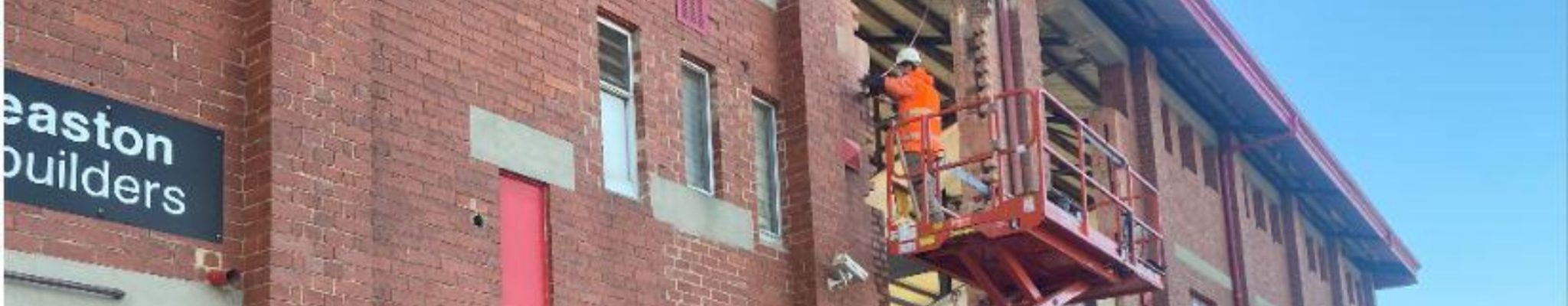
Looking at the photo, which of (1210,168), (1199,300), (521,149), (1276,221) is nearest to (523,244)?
(521,149)

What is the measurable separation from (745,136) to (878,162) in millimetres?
4093

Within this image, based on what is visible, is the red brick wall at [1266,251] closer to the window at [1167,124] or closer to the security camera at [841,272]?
the window at [1167,124]

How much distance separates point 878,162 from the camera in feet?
58.5

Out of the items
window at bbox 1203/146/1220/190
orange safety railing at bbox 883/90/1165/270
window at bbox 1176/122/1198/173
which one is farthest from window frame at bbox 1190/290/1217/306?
orange safety railing at bbox 883/90/1165/270

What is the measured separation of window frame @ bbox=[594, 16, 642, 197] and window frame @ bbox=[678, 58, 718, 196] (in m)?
0.54

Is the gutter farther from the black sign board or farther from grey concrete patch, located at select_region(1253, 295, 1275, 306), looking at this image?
the black sign board

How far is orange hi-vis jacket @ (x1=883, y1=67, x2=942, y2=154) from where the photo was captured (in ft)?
48.1

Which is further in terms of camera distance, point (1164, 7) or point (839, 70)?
point (1164, 7)

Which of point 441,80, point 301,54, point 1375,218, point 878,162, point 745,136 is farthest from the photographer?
point 1375,218

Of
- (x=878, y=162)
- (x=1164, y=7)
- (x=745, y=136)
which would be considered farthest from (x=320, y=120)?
(x=1164, y=7)

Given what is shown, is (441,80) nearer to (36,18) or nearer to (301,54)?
(301,54)

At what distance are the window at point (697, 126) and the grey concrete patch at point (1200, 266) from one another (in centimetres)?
980

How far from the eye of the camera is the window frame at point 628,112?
41.1ft

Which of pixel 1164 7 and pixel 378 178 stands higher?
pixel 1164 7
